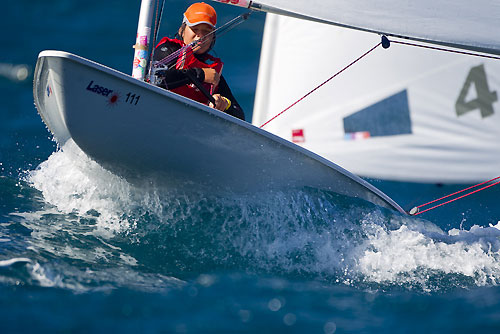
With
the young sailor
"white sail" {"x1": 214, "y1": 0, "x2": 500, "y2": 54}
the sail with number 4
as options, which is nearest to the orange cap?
the young sailor

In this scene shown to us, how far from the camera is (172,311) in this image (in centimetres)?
187

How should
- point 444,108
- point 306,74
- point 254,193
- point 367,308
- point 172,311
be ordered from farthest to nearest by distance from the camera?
point 306,74 < point 444,108 < point 254,193 < point 367,308 < point 172,311

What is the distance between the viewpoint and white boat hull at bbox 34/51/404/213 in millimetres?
2014

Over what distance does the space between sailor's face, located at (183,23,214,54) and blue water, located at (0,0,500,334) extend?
71cm

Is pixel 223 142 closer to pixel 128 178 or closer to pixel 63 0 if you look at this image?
pixel 128 178

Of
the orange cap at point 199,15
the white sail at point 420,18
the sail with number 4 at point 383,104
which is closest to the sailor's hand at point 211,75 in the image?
the orange cap at point 199,15

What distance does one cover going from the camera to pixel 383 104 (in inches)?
133

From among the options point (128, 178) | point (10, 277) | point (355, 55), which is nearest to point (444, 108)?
point (355, 55)

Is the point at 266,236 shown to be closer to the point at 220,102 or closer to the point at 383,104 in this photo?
the point at 220,102

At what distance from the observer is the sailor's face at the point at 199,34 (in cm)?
263

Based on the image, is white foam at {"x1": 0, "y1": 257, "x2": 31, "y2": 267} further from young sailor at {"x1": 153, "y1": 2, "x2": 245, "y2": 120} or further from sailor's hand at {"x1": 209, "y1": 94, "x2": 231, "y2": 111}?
sailor's hand at {"x1": 209, "y1": 94, "x2": 231, "y2": 111}

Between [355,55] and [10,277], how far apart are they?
2.28 m

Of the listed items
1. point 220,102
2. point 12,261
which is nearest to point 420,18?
point 220,102

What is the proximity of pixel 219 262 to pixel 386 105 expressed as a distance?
1.60m
